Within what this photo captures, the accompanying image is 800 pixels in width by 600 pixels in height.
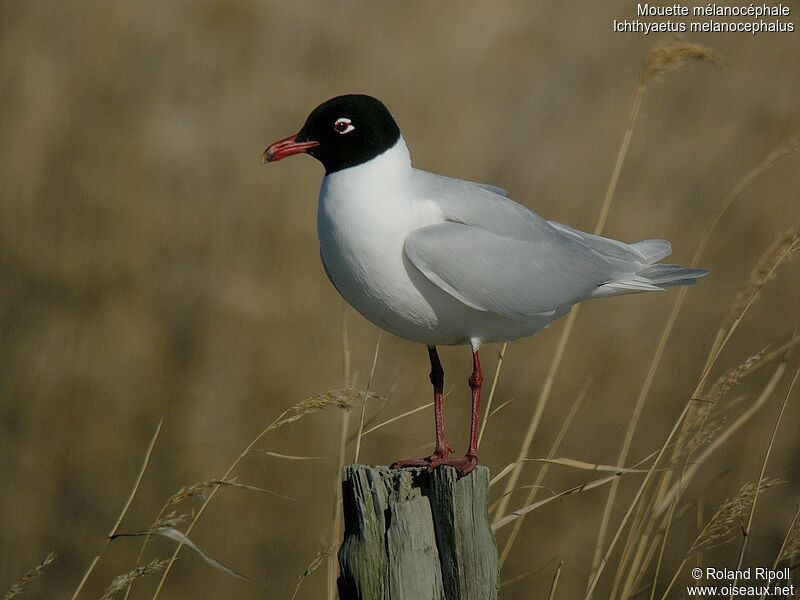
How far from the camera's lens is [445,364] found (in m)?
4.76

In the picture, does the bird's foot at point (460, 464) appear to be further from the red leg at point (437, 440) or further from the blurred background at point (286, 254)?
the blurred background at point (286, 254)

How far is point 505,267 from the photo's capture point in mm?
2898

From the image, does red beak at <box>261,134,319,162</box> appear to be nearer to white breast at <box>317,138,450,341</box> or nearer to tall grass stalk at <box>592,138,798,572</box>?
white breast at <box>317,138,450,341</box>

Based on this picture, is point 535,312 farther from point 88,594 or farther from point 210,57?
point 210,57

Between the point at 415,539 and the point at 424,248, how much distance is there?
2.39 ft

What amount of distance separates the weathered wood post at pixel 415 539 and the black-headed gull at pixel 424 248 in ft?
0.48

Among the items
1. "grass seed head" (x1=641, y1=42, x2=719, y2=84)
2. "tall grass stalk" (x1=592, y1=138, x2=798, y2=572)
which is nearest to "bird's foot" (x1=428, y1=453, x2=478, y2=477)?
"tall grass stalk" (x1=592, y1=138, x2=798, y2=572)

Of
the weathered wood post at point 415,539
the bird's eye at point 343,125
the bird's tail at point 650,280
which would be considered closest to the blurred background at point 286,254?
the bird's tail at point 650,280

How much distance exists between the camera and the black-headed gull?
2.67m

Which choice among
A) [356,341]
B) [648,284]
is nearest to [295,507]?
[356,341]

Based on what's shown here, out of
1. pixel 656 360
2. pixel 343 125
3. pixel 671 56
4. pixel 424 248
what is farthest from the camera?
pixel 671 56

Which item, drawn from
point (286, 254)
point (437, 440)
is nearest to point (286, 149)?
point (437, 440)

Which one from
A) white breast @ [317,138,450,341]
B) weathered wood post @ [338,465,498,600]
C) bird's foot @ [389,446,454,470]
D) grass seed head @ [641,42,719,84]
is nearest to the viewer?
weathered wood post @ [338,465,498,600]

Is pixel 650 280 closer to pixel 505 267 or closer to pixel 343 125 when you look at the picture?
pixel 505 267
